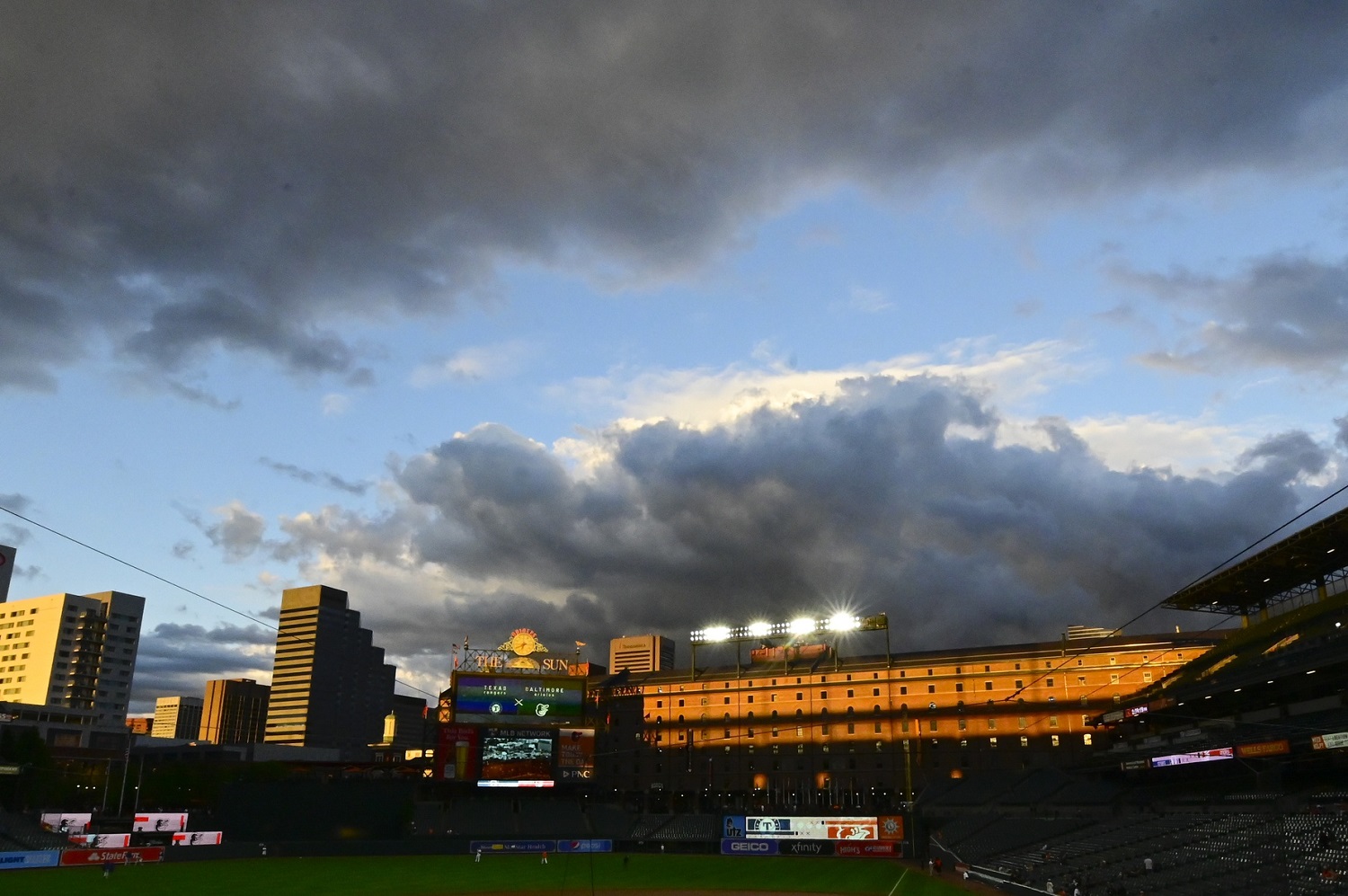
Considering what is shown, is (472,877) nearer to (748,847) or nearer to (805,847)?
(748,847)

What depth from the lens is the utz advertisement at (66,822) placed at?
3551 inches

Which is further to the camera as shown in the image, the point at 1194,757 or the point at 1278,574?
the point at 1278,574

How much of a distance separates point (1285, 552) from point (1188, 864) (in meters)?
35.4

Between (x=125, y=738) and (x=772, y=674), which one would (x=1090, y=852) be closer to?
(x=772, y=674)

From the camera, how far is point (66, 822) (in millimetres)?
90750

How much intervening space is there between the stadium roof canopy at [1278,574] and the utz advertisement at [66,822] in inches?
4257

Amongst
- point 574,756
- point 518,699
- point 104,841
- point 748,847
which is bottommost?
point 748,847

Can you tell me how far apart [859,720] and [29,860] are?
99.5 m

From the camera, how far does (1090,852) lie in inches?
2520

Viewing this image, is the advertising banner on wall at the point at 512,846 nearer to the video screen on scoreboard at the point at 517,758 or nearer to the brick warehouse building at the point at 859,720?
the video screen on scoreboard at the point at 517,758

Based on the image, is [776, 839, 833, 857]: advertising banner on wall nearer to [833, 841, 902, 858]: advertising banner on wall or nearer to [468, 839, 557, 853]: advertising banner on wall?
[833, 841, 902, 858]: advertising banner on wall

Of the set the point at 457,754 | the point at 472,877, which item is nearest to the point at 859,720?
the point at 457,754

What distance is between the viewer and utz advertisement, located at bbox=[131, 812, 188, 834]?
90000 mm

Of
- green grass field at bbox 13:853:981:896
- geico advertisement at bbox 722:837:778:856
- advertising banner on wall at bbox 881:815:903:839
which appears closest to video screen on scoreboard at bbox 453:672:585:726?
green grass field at bbox 13:853:981:896
